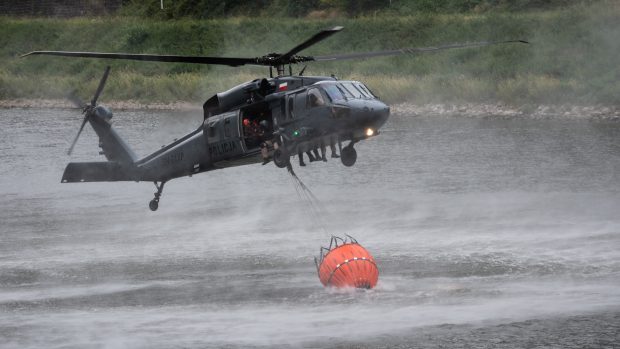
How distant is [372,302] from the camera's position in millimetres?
36469

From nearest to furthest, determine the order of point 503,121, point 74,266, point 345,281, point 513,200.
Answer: point 345,281, point 74,266, point 513,200, point 503,121

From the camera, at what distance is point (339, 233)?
155ft

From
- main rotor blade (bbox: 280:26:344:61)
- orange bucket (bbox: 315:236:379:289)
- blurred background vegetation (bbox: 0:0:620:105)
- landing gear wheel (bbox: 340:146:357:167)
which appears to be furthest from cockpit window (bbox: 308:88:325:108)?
blurred background vegetation (bbox: 0:0:620:105)

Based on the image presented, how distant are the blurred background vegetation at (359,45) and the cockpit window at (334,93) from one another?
136 ft

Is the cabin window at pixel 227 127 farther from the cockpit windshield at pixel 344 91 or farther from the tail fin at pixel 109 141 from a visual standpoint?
the tail fin at pixel 109 141

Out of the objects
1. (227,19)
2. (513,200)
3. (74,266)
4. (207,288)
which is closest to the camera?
(207,288)

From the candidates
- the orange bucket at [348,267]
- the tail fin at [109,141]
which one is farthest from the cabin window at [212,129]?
the orange bucket at [348,267]

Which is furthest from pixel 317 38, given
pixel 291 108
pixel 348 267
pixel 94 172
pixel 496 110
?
pixel 496 110

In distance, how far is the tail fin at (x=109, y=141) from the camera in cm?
3612

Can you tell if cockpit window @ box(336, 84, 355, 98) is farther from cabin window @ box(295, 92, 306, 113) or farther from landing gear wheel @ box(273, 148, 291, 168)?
landing gear wheel @ box(273, 148, 291, 168)

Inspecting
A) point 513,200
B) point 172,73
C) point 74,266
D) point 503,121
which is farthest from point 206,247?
point 172,73

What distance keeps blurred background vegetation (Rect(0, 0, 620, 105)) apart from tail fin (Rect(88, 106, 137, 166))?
123ft

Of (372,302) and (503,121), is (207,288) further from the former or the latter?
(503,121)

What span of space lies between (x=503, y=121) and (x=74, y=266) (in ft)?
110
